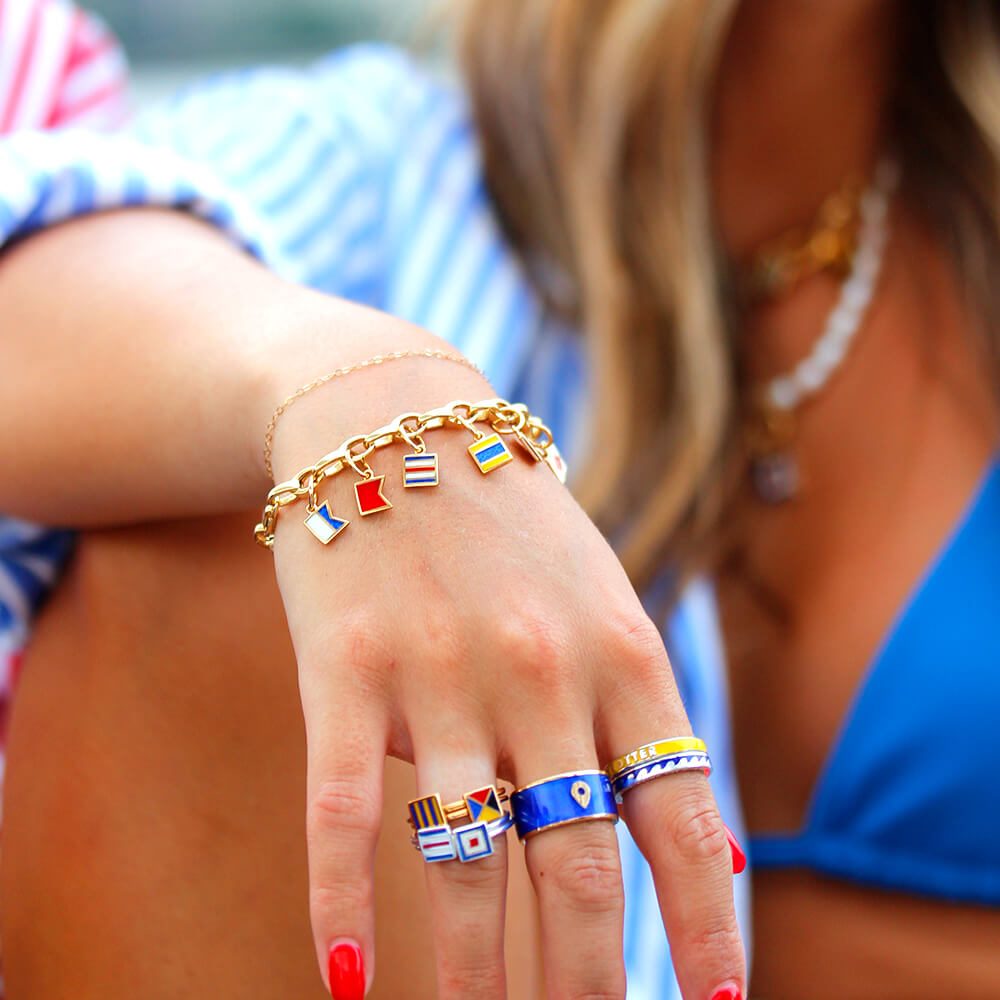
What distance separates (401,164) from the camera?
1.26 meters

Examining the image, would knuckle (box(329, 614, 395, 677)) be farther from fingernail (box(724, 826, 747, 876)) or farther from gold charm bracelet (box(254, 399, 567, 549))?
fingernail (box(724, 826, 747, 876))

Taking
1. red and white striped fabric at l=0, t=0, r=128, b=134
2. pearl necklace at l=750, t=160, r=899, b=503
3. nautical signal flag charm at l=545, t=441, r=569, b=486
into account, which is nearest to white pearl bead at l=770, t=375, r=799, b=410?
pearl necklace at l=750, t=160, r=899, b=503

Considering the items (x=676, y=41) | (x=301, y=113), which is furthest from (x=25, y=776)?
(x=676, y=41)

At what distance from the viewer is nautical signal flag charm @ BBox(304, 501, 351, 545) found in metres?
0.51

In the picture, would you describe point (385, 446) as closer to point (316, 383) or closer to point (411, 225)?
point (316, 383)

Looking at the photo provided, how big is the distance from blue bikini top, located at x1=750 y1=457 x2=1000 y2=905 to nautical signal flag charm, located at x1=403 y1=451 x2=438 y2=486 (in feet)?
2.40

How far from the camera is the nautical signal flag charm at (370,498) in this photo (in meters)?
0.51

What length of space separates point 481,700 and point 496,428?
160 mm

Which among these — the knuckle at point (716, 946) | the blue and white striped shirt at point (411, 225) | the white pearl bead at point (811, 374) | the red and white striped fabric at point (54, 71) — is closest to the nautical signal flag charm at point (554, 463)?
the knuckle at point (716, 946)

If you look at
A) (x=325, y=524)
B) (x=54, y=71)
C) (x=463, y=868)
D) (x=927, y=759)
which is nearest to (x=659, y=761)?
(x=463, y=868)

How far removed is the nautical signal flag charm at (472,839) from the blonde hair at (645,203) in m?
0.68

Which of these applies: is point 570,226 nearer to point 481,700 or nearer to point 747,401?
point 747,401

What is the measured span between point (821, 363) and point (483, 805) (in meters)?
0.96

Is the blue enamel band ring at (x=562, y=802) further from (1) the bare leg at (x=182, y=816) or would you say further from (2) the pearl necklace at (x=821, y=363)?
(2) the pearl necklace at (x=821, y=363)
